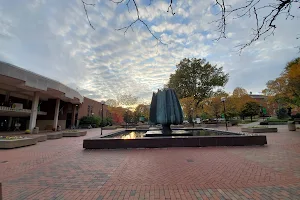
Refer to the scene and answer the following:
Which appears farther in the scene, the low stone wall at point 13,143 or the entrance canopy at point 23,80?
the entrance canopy at point 23,80

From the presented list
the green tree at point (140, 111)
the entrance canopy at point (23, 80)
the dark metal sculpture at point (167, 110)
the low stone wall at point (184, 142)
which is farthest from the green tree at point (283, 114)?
the entrance canopy at point (23, 80)

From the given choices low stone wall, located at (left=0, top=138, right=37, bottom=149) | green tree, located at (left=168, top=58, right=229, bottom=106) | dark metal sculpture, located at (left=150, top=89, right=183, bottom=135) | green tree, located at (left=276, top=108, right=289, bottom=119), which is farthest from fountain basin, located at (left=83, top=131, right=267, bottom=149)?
green tree, located at (left=276, top=108, right=289, bottom=119)

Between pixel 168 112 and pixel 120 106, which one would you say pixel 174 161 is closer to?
pixel 168 112

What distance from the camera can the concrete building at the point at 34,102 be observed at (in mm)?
20984

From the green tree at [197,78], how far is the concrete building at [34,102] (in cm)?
2419

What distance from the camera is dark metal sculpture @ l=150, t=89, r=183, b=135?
13.4 meters

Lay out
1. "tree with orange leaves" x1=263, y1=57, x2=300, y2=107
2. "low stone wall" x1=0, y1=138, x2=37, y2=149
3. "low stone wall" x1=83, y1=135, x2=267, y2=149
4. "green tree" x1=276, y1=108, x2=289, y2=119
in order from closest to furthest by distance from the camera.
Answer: "low stone wall" x1=83, y1=135, x2=267, y2=149, "low stone wall" x1=0, y1=138, x2=37, y2=149, "tree with orange leaves" x1=263, y1=57, x2=300, y2=107, "green tree" x1=276, y1=108, x2=289, y2=119

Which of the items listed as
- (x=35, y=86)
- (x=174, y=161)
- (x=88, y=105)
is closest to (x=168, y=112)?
(x=174, y=161)

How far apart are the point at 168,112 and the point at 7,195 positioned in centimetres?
1087

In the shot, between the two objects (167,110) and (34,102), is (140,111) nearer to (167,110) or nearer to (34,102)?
(34,102)

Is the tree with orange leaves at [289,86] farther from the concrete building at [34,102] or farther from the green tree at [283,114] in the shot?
the concrete building at [34,102]

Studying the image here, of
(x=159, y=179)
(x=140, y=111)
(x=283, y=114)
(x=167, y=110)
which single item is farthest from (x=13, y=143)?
(x=283, y=114)

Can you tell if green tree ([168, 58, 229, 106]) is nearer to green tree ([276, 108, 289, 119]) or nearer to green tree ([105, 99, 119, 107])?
green tree ([276, 108, 289, 119])

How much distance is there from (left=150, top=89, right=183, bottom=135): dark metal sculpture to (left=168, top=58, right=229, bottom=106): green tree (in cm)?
2579
